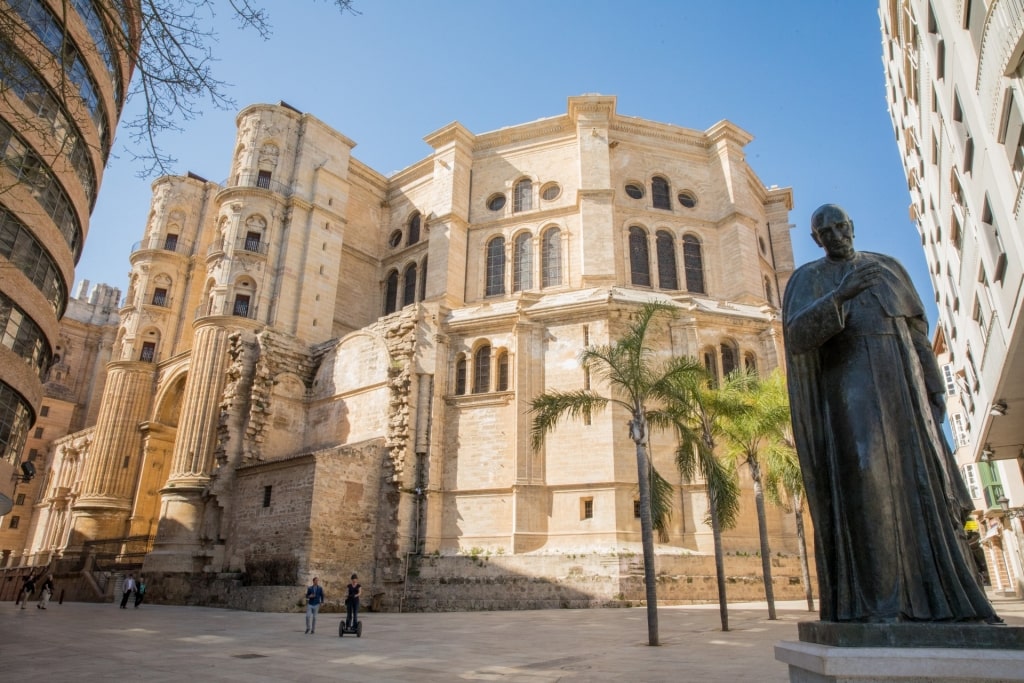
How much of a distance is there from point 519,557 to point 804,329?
1891cm

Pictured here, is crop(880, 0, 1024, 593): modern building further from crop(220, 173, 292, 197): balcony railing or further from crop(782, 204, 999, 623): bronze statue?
crop(220, 173, 292, 197): balcony railing

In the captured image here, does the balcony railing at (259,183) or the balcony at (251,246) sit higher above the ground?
the balcony railing at (259,183)

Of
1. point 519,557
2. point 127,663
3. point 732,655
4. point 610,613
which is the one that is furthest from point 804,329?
point 519,557

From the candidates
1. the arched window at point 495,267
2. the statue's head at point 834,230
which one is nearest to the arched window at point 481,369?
the arched window at point 495,267

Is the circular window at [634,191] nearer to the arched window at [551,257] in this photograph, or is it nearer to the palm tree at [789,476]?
the arched window at [551,257]

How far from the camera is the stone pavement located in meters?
7.41

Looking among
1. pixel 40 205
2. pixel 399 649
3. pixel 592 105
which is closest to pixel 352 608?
pixel 399 649

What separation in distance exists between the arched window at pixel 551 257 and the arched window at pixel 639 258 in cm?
325

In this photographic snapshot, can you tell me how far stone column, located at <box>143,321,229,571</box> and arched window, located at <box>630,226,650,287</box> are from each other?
18055mm

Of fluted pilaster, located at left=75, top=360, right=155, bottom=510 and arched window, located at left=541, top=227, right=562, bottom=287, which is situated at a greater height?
arched window, located at left=541, top=227, right=562, bottom=287

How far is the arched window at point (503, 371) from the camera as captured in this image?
79.4 feet

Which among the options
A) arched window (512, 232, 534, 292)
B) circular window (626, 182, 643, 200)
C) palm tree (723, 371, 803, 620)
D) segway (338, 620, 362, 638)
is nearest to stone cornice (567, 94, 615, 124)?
circular window (626, 182, 643, 200)

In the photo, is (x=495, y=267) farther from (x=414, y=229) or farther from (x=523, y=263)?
(x=414, y=229)

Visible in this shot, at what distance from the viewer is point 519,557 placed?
21.0 meters
